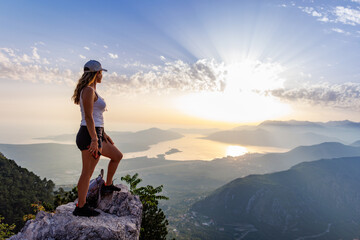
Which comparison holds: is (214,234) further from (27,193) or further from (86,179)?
(86,179)

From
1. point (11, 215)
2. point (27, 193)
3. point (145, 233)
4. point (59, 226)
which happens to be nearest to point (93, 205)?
point (59, 226)

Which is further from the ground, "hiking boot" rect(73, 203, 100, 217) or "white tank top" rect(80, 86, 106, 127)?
"white tank top" rect(80, 86, 106, 127)

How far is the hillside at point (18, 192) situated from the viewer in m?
55.4

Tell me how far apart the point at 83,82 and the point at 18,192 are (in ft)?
253

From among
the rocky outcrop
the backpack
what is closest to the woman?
the rocky outcrop

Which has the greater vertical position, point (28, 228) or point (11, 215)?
point (28, 228)

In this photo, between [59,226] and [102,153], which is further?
[102,153]

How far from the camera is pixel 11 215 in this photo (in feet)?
181

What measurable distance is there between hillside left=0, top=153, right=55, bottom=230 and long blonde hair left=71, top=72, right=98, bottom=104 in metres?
62.4

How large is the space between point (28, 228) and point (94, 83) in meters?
4.44

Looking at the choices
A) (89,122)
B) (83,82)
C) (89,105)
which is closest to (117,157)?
(89,122)

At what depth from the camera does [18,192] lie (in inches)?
2496

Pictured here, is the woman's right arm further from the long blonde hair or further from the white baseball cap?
the white baseball cap

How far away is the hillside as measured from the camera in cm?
5544
